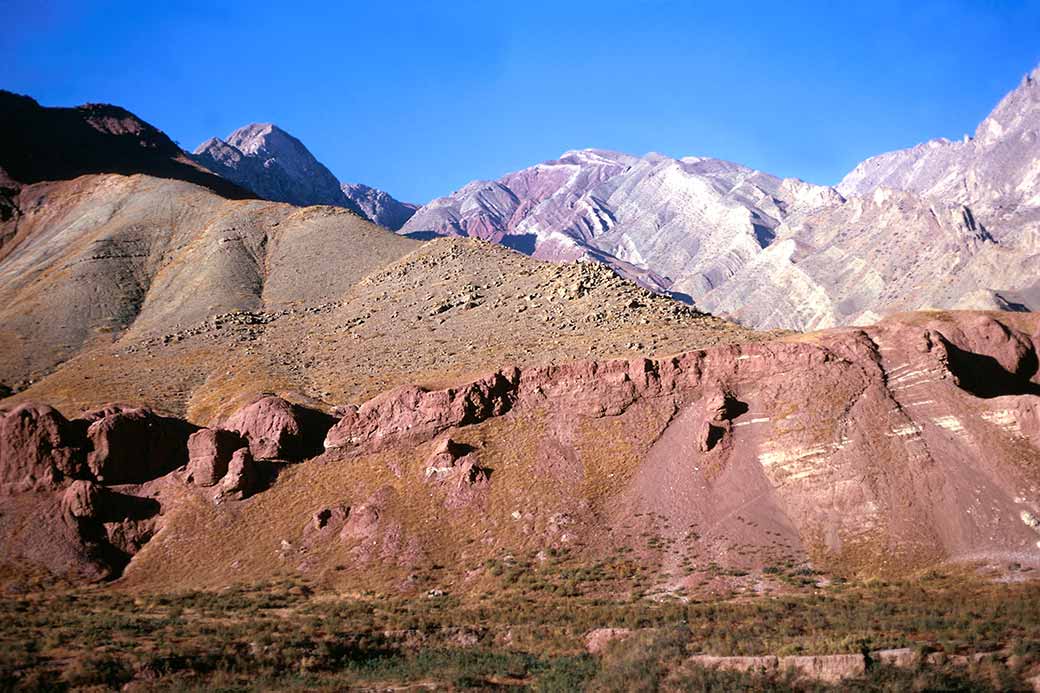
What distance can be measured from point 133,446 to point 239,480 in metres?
5.83

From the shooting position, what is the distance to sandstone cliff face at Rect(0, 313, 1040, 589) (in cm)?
2961

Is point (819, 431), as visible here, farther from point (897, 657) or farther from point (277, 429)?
point (277, 429)

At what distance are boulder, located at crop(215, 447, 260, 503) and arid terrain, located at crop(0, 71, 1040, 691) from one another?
10 centimetres

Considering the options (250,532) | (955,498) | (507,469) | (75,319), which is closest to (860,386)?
(955,498)

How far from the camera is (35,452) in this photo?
3597 cm

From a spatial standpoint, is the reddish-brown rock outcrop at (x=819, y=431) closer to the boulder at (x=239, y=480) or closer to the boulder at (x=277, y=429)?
the boulder at (x=277, y=429)

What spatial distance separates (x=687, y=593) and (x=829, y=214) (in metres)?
165

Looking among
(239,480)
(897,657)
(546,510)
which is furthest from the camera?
(239,480)

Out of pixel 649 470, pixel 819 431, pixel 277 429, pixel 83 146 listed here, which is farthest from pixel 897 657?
pixel 83 146

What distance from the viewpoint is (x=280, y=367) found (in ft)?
168

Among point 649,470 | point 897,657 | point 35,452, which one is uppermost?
point 35,452

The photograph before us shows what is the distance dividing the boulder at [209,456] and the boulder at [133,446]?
1.89 metres

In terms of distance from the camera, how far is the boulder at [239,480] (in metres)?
35.2

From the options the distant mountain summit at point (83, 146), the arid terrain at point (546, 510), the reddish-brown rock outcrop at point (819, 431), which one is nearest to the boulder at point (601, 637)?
the arid terrain at point (546, 510)
